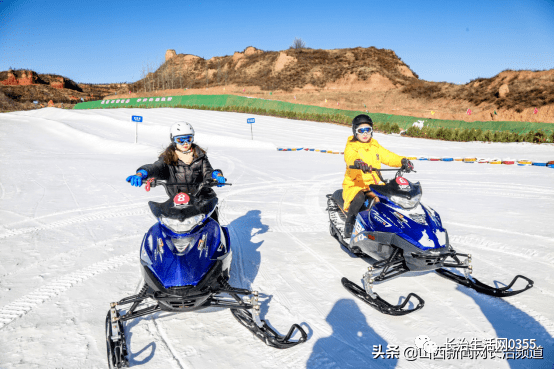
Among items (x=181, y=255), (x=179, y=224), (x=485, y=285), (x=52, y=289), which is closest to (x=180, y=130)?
(x=179, y=224)

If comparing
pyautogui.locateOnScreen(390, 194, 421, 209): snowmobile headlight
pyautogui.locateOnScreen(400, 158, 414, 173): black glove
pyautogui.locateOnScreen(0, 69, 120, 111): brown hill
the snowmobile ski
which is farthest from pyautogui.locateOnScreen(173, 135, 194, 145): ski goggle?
pyautogui.locateOnScreen(0, 69, 120, 111): brown hill

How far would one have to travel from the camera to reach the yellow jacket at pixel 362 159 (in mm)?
5164

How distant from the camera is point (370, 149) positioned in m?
5.23

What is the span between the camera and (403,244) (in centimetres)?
396

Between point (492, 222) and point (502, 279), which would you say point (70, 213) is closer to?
point (502, 279)

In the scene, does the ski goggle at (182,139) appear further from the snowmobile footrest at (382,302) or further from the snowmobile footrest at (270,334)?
the snowmobile footrest at (382,302)

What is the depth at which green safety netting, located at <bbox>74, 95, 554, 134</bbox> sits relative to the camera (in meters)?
23.3

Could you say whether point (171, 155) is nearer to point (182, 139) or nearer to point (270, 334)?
point (182, 139)

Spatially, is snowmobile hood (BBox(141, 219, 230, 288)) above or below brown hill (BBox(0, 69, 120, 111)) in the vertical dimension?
below

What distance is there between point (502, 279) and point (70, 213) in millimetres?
7720

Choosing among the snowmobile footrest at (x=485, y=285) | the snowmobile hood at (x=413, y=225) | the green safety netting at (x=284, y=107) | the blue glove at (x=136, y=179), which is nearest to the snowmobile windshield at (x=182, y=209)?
the blue glove at (x=136, y=179)

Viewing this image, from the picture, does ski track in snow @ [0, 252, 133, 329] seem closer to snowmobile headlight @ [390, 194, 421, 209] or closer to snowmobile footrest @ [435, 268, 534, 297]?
snowmobile headlight @ [390, 194, 421, 209]

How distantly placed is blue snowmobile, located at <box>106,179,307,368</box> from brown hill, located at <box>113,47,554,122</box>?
137ft

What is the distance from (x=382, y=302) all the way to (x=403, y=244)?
2.19 feet
